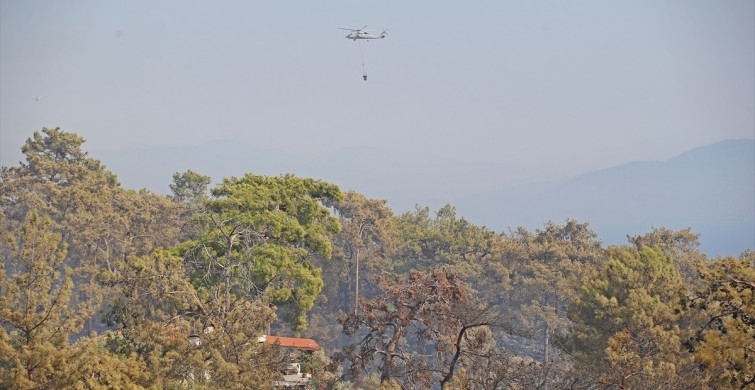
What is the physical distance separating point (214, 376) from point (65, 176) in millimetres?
45198

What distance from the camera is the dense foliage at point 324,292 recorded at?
16.3 m

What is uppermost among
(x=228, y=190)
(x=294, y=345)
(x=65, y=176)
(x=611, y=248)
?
(x=65, y=176)

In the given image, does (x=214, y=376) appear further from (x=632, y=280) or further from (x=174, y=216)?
(x=174, y=216)

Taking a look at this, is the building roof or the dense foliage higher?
the dense foliage

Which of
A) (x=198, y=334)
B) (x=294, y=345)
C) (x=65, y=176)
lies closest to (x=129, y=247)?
(x=65, y=176)

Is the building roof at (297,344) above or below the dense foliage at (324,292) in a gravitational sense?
below

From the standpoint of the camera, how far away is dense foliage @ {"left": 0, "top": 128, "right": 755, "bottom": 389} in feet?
53.4

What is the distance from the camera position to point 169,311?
762 inches

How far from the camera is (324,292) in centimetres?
6231

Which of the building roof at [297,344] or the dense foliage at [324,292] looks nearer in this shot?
the dense foliage at [324,292]

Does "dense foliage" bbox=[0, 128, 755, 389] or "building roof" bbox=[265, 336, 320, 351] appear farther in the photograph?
"building roof" bbox=[265, 336, 320, 351]

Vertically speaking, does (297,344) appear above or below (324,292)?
below

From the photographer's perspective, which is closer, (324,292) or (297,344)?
(297,344)

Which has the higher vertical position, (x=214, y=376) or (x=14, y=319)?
(x=14, y=319)
